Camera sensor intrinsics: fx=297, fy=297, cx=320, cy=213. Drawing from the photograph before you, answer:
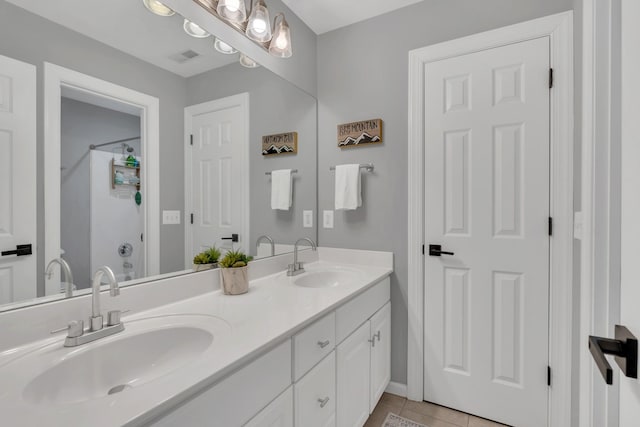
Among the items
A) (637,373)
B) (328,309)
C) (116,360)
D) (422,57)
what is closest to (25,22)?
(116,360)

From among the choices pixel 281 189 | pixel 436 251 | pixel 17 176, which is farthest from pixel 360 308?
pixel 17 176

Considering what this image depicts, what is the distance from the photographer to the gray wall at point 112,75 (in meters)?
0.87

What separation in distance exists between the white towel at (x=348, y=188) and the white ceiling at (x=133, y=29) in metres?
0.97

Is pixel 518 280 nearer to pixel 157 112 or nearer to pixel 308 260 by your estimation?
pixel 308 260

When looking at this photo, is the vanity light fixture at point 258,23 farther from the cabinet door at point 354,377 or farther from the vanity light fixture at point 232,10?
the cabinet door at point 354,377

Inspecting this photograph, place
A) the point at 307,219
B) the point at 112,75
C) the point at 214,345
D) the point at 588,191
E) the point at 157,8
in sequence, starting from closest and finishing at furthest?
the point at 588,191 → the point at 214,345 → the point at 112,75 → the point at 157,8 → the point at 307,219

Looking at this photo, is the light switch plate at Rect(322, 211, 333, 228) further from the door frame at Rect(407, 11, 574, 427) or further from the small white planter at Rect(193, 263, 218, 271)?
the door frame at Rect(407, 11, 574, 427)

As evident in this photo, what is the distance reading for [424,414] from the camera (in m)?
1.74

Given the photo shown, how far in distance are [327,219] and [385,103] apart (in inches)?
34.7

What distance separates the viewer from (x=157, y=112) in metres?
1.24

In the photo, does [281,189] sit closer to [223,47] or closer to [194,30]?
[223,47]

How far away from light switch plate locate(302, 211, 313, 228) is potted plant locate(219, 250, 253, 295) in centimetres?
78

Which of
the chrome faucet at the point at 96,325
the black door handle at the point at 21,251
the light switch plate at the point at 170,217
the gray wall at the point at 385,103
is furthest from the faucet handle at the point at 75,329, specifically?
the gray wall at the point at 385,103

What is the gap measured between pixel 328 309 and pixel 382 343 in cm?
79
